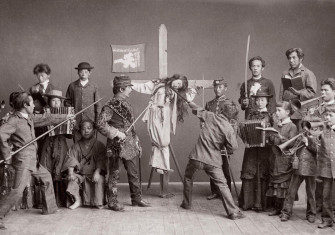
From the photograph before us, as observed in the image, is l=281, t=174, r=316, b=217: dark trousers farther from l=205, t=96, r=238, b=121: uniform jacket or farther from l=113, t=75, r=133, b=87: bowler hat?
l=113, t=75, r=133, b=87: bowler hat

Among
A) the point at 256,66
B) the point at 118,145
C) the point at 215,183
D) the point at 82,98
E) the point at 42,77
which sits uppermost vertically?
the point at 256,66

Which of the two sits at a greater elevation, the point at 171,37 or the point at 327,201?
the point at 171,37

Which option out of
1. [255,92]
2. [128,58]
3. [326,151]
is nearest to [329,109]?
[326,151]

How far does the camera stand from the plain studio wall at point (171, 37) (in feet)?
25.7

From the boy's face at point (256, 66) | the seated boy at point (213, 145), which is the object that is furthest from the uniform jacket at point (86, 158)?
the boy's face at point (256, 66)

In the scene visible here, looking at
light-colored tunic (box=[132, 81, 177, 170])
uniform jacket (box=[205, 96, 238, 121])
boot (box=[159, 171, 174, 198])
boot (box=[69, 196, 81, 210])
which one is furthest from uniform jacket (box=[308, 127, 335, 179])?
boot (box=[69, 196, 81, 210])

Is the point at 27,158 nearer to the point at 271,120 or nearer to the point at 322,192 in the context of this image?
the point at 271,120

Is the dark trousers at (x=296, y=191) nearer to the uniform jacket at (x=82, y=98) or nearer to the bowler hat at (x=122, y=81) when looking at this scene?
the bowler hat at (x=122, y=81)

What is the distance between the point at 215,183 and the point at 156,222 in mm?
859

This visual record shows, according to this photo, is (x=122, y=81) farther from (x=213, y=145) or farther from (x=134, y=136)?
(x=213, y=145)

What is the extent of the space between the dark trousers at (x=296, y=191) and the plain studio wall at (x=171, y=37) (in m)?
2.67

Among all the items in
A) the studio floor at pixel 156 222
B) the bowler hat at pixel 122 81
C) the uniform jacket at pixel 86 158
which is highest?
the bowler hat at pixel 122 81

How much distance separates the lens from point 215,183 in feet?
18.5

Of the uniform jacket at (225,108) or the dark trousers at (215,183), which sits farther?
the uniform jacket at (225,108)
